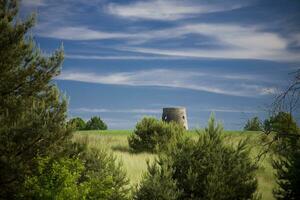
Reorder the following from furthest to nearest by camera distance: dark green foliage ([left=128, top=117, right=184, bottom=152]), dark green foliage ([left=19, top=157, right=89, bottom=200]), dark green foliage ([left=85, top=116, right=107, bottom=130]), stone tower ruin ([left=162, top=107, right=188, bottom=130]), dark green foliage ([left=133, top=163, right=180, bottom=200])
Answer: dark green foliage ([left=85, top=116, right=107, bottom=130]) < stone tower ruin ([left=162, top=107, right=188, bottom=130]) < dark green foliage ([left=128, top=117, right=184, bottom=152]) < dark green foliage ([left=133, top=163, right=180, bottom=200]) < dark green foliage ([left=19, top=157, right=89, bottom=200])

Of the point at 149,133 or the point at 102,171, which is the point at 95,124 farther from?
the point at 102,171

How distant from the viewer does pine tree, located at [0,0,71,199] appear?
15.1 metres

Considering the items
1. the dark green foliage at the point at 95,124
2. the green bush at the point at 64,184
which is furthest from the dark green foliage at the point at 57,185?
the dark green foliage at the point at 95,124

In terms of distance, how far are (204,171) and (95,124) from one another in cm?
7685

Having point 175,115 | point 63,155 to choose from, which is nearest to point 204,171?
point 63,155

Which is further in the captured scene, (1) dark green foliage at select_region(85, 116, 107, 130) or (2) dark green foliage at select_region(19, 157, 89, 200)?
(1) dark green foliage at select_region(85, 116, 107, 130)

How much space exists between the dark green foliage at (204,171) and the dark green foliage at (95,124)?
248ft

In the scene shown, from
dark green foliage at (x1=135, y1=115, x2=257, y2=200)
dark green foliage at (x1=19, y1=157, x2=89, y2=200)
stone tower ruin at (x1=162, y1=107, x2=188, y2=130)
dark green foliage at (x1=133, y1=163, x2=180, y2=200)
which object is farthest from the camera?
stone tower ruin at (x1=162, y1=107, x2=188, y2=130)

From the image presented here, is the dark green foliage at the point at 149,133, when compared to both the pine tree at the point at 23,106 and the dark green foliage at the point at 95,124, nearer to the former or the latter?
the pine tree at the point at 23,106

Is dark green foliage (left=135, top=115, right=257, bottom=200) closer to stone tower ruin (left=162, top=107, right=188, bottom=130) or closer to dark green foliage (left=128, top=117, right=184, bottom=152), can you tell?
dark green foliage (left=128, top=117, right=184, bottom=152)

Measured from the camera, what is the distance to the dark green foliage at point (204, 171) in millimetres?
14797

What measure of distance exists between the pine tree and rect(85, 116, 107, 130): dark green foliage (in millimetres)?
73747

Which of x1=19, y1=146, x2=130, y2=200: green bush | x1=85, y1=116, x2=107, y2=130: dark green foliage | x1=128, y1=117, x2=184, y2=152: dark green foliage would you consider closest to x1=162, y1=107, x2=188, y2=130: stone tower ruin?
x1=128, y1=117, x2=184, y2=152: dark green foliage

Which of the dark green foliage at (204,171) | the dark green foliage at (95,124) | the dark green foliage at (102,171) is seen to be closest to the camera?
the dark green foliage at (204,171)
